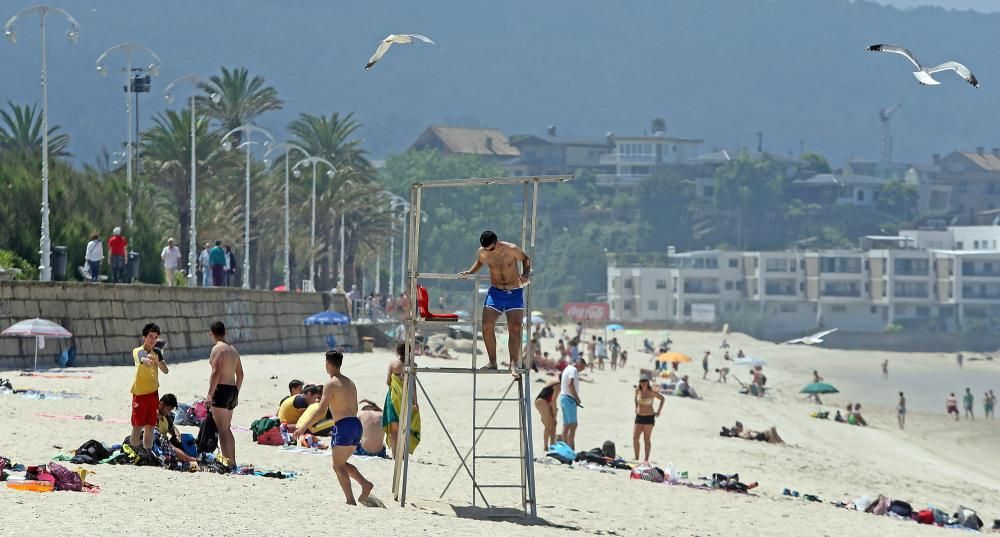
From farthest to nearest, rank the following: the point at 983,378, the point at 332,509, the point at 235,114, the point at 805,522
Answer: the point at 983,378 → the point at 235,114 → the point at 805,522 → the point at 332,509

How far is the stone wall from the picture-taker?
26.4m

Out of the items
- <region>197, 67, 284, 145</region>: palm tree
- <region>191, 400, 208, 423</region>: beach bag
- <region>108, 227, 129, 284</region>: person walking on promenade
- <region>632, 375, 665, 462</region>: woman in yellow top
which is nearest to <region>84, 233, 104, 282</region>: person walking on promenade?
<region>108, 227, 129, 284</region>: person walking on promenade

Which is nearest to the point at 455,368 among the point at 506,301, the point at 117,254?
the point at 506,301

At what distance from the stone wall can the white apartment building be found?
325 ft

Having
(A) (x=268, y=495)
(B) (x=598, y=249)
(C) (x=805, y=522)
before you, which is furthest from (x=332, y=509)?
(B) (x=598, y=249)

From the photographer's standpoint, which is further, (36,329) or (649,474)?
(36,329)

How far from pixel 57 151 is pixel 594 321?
248 feet

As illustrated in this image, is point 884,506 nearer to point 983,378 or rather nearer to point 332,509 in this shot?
point 332,509

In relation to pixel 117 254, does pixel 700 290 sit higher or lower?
lower

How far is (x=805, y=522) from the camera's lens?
57.6 feet

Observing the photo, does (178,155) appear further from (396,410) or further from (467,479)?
(396,410)

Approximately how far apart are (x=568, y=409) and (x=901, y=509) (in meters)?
4.43

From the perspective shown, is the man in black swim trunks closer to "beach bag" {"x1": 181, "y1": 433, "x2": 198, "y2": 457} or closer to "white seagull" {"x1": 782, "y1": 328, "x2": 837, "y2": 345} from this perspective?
"beach bag" {"x1": 181, "y1": 433, "x2": 198, "y2": 457}

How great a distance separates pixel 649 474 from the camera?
19297mm
